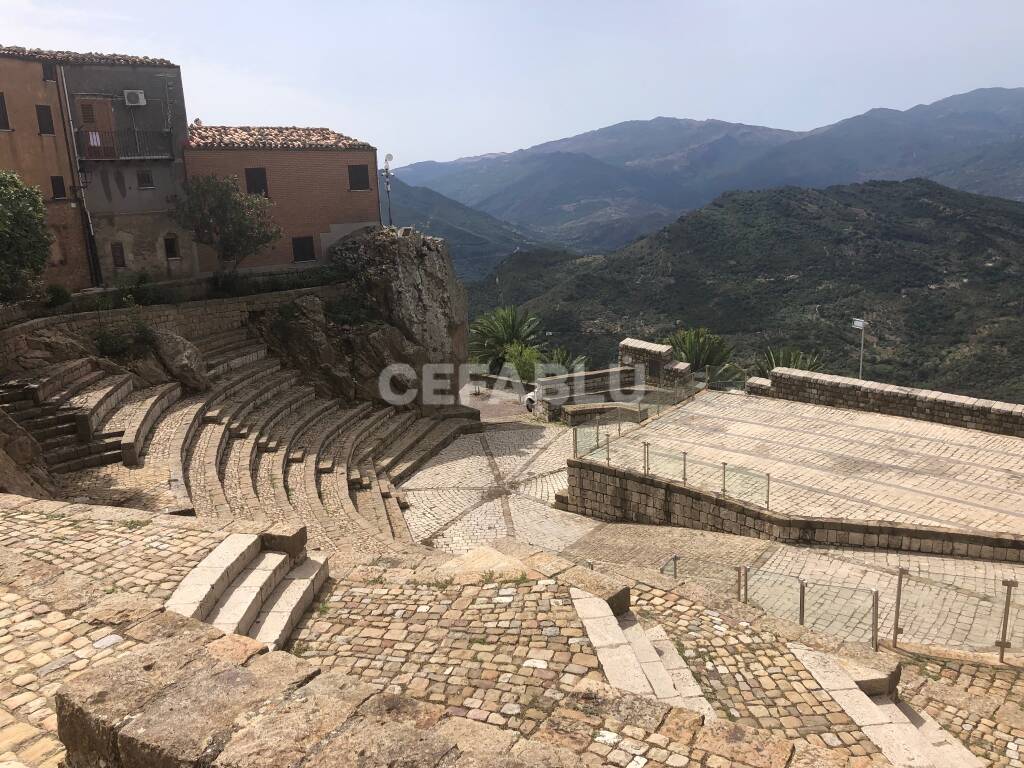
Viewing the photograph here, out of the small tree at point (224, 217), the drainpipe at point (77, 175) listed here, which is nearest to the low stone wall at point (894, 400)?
the small tree at point (224, 217)

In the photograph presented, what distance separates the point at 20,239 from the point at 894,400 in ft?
65.3

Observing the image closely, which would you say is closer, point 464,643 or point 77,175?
point 464,643

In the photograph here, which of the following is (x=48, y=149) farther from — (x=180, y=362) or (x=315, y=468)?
(x=315, y=468)

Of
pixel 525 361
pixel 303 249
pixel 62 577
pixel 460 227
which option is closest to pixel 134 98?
pixel 303 249

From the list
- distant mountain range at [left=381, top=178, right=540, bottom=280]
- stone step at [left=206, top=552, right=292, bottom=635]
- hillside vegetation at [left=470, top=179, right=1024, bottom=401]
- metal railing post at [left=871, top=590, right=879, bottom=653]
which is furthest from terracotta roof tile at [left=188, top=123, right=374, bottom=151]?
distant mountain range at [left=381, top=178, right=540, bottom=280]

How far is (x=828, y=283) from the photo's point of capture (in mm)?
66562

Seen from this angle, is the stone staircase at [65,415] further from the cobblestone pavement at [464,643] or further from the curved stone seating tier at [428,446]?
the cobblestone pavement at [464,643]

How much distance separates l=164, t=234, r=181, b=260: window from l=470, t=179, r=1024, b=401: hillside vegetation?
38.8 meters

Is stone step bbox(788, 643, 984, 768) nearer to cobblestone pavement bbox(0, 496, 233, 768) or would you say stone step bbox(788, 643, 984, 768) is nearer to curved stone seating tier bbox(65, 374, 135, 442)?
cobblestone pavement bbox(0, 496, 233, 768)

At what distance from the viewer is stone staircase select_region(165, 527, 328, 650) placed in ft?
20.4

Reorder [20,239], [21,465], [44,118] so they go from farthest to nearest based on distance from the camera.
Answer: [44,118], [20,239], [21,465]

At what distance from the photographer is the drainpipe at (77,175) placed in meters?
22.4

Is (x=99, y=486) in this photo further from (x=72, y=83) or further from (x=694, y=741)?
(x=72, y=83)

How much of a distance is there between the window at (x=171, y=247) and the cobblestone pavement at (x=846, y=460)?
17.9 metres
